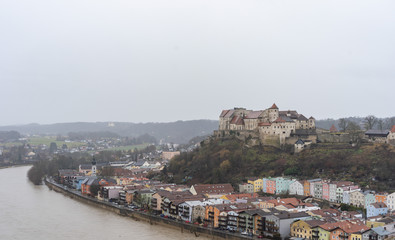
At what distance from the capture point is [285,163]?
35344 mm

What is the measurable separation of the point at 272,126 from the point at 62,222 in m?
18.8

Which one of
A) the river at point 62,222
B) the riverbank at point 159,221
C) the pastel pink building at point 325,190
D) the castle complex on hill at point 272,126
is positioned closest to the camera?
the riverbank at point 159,221

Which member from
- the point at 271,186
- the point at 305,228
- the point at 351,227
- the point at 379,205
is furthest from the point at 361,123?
the point at 351,227

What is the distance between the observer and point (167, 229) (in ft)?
86.7

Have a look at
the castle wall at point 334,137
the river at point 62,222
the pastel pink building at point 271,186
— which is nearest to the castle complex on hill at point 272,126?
the castle wall at point 334,137

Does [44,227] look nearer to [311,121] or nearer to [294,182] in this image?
[294,182]

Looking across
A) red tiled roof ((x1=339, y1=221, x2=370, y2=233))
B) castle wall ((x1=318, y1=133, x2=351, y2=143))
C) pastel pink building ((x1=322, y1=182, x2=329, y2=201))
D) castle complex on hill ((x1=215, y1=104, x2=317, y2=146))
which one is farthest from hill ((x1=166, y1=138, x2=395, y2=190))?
red tiled roof ((x1=339, y1=221, x2=370, y2=233))

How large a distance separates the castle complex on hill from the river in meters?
14.6

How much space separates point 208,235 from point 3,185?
3070cm

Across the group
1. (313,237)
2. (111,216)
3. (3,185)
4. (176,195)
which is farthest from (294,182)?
(3,185)

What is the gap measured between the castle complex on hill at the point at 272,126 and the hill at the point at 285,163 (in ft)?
3.20

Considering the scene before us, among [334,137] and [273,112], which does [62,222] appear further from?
[334,137]

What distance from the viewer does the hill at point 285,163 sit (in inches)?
1200

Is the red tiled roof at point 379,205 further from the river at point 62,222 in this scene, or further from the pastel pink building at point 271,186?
the river at point 62,222
